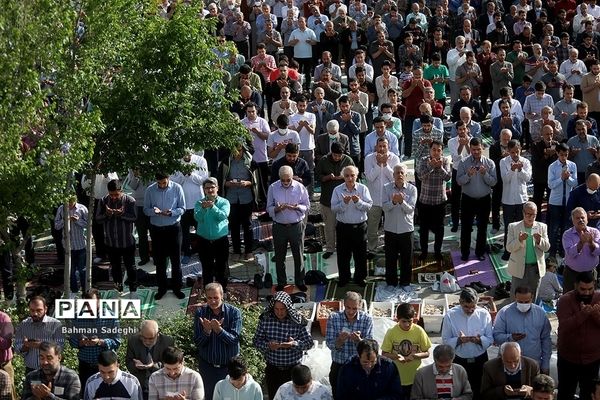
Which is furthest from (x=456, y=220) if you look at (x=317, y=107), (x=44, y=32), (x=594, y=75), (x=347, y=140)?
(x=44, y=32)

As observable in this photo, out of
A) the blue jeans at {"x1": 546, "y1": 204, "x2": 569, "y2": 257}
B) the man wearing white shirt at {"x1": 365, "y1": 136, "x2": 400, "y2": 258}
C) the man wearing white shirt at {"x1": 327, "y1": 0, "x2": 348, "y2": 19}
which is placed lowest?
the blue jeans at {"x1": 546, "y1": 204, "x2": 569, "y2": 257}

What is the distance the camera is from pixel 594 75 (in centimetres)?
2244

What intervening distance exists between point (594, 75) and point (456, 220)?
4878 mm

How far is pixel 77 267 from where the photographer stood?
56.9 ft

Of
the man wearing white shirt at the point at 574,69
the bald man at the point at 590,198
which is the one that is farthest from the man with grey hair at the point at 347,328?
the man wearing white shirt at the point at 574,69

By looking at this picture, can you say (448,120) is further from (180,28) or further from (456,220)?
(180,28)

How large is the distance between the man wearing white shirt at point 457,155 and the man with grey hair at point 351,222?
2.01 metres

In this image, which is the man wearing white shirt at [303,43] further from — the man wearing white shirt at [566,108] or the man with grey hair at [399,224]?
the man with grey hair at [399,224]

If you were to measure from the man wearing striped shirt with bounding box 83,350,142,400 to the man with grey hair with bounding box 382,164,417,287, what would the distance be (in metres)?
5.49

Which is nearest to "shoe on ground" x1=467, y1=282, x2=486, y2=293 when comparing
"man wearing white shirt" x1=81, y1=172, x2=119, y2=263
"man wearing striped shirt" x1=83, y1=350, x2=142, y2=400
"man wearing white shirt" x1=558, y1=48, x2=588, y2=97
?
"man wearing white shirt" x1=81, y1=172, x2=119, y2=263

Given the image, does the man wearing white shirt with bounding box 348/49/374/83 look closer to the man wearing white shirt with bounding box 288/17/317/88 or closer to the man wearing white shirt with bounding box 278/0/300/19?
the man wearing white shirt with bounding box 288/17/317/88

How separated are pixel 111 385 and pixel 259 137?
804 centimetres

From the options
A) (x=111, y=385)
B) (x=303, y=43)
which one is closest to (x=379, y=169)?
(x=111, y=385)

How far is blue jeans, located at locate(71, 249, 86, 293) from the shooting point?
56.5 feet
